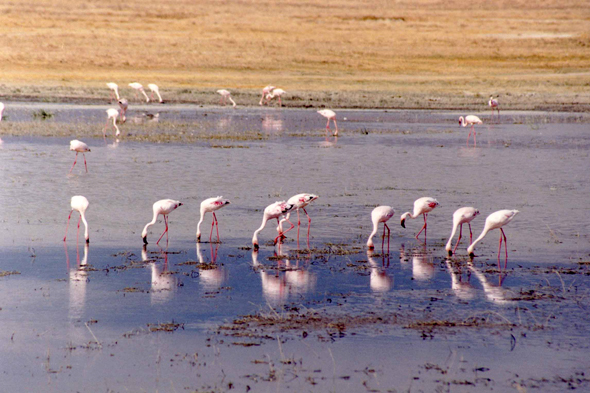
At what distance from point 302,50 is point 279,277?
181ft

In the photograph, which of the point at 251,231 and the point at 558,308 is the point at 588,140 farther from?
the point at 558,308

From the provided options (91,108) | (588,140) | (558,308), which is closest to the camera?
(558,308)

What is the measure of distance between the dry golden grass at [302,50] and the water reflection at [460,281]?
3008 centimetres

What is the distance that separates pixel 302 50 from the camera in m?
63.6

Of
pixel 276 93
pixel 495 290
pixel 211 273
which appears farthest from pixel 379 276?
pixel 276 93

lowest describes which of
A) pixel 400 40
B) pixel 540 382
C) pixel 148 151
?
pixel 540 382

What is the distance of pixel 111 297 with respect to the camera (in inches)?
337

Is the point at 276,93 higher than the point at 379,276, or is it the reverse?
the point at 276,93

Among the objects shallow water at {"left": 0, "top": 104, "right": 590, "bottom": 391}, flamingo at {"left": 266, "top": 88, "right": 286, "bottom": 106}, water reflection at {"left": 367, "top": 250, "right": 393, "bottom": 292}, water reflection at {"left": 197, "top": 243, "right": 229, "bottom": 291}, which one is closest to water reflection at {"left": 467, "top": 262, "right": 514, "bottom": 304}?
shallow water at {"left": 0, "top": 104, "right": 590, "bottom": 391}

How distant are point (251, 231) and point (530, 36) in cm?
6734

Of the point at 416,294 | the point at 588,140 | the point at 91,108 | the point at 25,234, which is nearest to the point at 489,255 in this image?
the point at 416,294

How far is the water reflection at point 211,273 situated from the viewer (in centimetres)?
912

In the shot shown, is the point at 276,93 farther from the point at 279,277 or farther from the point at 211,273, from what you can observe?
the point at 279,277

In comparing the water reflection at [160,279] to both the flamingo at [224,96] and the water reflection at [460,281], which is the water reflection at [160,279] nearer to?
the water reflection at [460,281]
